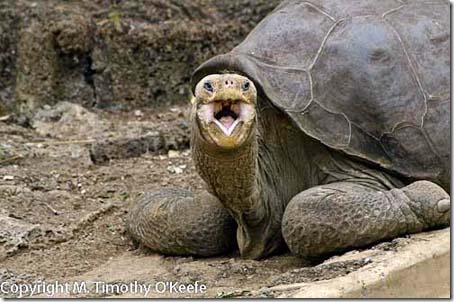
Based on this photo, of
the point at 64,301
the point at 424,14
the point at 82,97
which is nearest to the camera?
the point at 64,301

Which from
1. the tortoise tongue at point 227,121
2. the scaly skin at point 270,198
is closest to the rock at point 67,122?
the scaly skin at point 270,198

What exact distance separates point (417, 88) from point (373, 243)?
667 millimetres

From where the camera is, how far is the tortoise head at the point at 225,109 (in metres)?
3.14

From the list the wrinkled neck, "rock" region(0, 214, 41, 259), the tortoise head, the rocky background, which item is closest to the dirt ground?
"rock" region(0, 214, 41, 259)

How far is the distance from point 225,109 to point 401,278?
0.74 meters

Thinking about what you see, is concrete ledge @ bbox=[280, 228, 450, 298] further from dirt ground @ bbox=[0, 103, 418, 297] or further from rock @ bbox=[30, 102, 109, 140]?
rock @ bbox=[30, 102, 109, 140]

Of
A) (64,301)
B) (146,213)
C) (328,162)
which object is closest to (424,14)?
(328,162)

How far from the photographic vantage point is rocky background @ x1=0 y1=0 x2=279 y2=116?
6086 mm

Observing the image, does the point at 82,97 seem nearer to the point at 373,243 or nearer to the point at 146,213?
the point at 146,213

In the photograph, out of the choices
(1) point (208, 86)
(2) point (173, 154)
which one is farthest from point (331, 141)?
(2) point (173, 154)

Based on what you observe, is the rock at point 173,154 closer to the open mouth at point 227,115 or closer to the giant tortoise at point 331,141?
the giant tortoise at point 331,141

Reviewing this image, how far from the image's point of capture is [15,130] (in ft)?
18.9

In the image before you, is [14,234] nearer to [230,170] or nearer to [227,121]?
[230,170]

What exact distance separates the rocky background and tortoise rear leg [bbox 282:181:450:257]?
268 centimetres
